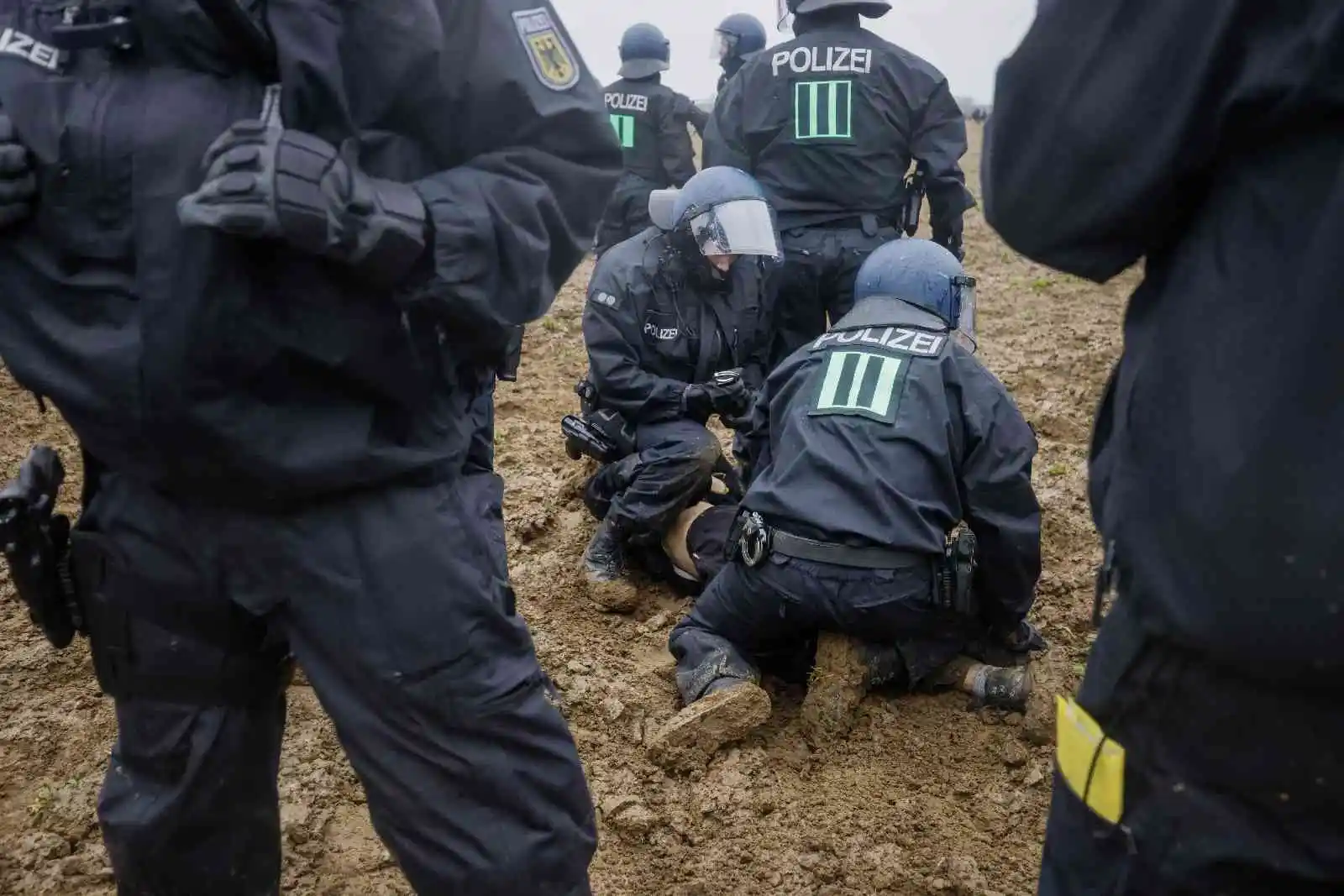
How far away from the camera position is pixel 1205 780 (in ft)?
4.26

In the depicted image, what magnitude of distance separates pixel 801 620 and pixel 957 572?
17.1 inches

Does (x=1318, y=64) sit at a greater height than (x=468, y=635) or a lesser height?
greater

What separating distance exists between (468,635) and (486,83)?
79cm

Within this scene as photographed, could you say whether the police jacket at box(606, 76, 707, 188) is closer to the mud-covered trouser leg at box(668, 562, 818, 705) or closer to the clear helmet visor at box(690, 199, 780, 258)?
the clear helmet visor at box(690, 199, 780, 258)

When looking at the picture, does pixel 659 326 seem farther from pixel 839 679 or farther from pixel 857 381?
pixel 839 679

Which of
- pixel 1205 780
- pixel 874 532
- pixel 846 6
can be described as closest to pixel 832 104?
pixel 846 6

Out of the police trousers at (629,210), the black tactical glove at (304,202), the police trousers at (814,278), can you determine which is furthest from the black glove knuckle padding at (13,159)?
the police trousers at (629,210)

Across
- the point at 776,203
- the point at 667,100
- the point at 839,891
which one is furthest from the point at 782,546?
the point at 667,100

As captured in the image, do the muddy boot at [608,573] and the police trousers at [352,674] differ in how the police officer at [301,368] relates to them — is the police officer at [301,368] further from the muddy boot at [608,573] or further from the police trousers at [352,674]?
the muddy boot at [608,573]

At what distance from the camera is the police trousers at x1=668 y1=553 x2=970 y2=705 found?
3.27 meters

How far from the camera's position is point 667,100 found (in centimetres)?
820

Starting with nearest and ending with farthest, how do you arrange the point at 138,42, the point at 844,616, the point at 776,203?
the point at 138,42
the point at 844,616
the point at 776,203

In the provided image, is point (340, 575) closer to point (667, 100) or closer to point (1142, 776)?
point (1142, 776)

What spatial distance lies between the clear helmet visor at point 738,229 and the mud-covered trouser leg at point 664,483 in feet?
2.16
